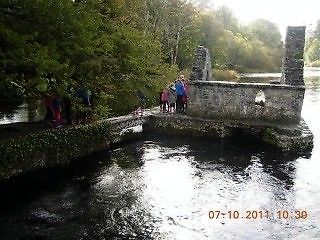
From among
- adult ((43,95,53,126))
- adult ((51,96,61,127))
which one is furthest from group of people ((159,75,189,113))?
adult ((43,95,53,126))

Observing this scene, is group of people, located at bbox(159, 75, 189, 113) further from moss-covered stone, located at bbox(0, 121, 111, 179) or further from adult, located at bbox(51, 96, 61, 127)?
adult, located at bbox(51, 96, 61, 127)

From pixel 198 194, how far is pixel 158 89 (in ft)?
25.6

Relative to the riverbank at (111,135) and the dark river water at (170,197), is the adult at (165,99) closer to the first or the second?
the riverbank at (111,135)

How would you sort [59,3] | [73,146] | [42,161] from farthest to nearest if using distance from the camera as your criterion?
[73,146]
[42,161]
[59,3]

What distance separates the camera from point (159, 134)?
742 inches

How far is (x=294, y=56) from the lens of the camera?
18.4 meters

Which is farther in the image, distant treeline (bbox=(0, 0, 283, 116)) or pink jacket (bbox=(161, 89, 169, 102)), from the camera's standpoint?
pink jacket (bbox=(161, 89, 169, 102))

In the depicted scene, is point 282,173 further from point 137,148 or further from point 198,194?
point 137,148

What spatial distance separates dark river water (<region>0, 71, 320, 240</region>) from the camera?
9.46 metres

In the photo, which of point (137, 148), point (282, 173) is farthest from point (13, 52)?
point (282, 173)
